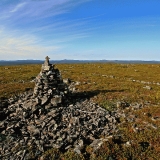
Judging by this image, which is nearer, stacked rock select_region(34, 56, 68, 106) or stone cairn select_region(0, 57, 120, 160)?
stone cairn select_region(0, 57, 120, 160)

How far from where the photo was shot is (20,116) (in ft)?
77.5

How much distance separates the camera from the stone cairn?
1770cm

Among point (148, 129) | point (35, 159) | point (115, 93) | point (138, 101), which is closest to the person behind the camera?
point (35, 159)

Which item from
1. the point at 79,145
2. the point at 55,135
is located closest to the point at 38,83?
the point at 55,135

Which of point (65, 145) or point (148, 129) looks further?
point (148, 129)

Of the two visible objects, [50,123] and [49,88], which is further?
[49,88]

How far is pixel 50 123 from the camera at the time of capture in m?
21.6

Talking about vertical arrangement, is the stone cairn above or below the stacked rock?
below

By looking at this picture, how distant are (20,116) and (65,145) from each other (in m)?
7.80

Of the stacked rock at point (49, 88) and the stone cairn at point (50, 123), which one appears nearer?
the stone cairn at point (50, 123)

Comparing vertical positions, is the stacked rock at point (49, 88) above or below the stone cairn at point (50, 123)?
above

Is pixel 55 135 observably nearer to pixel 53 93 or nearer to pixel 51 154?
pixel 51 154

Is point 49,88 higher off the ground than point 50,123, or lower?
higher

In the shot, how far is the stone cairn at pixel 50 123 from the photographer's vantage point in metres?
17.7
